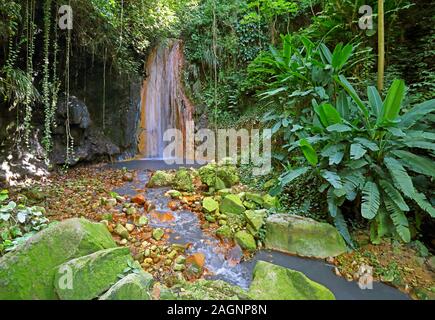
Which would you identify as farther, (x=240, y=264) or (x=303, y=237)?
(x=303, y=237)

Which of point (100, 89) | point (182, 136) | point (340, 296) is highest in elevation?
point (100, 89)

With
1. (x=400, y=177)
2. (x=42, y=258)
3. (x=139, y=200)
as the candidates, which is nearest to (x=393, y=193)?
(x=400, y=177)

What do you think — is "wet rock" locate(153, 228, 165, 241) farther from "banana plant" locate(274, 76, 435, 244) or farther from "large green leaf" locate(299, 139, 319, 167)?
"large green leaf" locate(299, 139, 319, 167)

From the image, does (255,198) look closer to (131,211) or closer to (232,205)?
(232,205)

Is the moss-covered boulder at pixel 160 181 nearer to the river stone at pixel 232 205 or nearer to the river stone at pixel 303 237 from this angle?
the river stone at pixel 232 205

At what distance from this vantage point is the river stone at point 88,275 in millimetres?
1655

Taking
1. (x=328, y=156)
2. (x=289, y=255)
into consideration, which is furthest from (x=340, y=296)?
(x=328, y=156)

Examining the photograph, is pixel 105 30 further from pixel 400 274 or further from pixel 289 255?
pixel 400 274

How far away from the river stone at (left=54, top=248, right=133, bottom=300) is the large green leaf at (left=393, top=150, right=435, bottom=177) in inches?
113

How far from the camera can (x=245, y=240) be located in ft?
9.82

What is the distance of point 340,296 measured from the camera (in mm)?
2260

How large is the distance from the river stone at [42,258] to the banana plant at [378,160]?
213cm

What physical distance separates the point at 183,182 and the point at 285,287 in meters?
2.64

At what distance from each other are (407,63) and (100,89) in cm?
653
